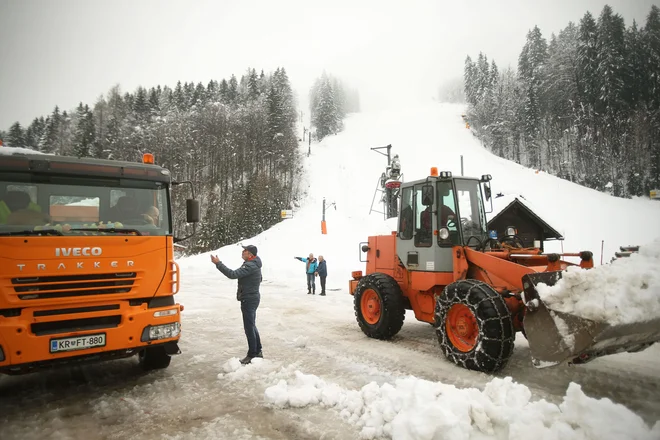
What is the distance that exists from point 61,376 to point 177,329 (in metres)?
2.08

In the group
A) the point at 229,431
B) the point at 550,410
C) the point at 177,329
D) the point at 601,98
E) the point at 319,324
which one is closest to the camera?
the point at 550,410

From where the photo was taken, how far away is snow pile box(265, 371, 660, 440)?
2740 millimetres

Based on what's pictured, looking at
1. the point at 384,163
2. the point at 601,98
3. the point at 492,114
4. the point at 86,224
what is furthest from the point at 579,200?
the point at 86,224

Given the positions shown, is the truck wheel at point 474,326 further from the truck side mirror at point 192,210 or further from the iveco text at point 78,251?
the iveco text at point 78,251

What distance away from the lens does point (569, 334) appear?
3631 mm

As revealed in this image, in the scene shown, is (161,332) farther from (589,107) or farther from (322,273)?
(589,107)

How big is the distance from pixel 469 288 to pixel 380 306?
86.6 inches

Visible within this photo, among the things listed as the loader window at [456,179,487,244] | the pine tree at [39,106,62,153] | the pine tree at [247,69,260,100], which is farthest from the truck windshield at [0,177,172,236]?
the pine tree at [39,106,62,153]

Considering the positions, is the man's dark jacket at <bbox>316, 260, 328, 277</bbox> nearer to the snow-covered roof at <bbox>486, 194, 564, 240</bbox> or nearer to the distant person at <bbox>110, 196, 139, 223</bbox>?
the snow-covered roof at <bbox>486, 194, 564, 240</bbox>

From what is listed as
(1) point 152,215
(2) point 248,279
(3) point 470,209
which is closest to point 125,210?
(1) point 152,215

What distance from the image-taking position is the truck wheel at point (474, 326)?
4.52m

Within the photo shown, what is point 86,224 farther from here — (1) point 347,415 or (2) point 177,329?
(1) point 347,415

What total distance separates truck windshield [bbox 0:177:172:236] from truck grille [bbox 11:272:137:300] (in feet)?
1.74

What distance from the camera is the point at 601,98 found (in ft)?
118
